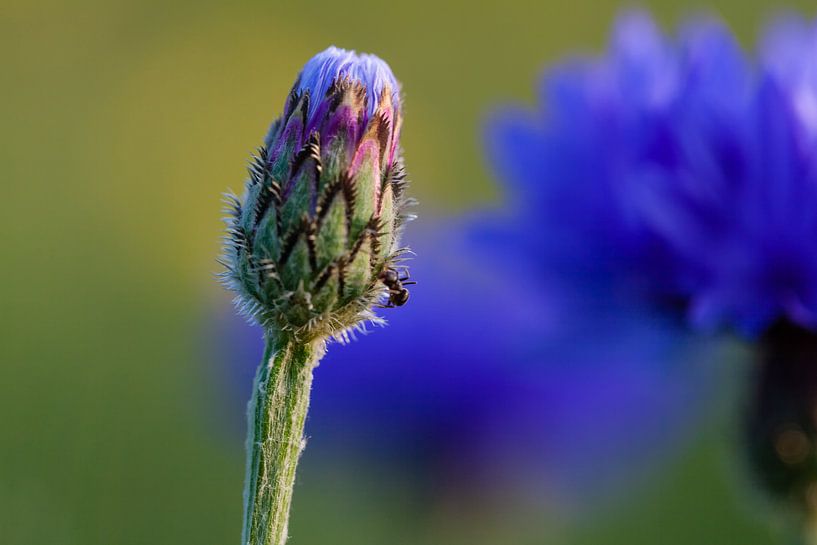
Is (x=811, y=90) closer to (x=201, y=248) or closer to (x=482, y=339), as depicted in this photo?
(x=482, y=339)

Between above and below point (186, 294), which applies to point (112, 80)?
above

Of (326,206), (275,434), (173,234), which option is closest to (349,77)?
(326,206)

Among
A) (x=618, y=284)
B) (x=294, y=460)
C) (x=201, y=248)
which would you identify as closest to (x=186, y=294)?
(x=201, y=248)

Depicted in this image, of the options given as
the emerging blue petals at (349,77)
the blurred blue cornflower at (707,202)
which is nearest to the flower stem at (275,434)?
the emerging blue petals at (349,77)

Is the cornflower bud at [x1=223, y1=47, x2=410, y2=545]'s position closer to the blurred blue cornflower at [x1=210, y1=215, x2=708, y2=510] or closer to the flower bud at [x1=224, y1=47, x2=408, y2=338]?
the flower bud at [x1=224, y1=47, x2=408, y2=338]

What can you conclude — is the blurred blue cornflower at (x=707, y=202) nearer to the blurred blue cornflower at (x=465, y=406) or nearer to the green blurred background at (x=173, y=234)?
the green blurred background at (x=173, y=234)

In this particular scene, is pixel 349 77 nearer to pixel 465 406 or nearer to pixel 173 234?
pixel 465 406
